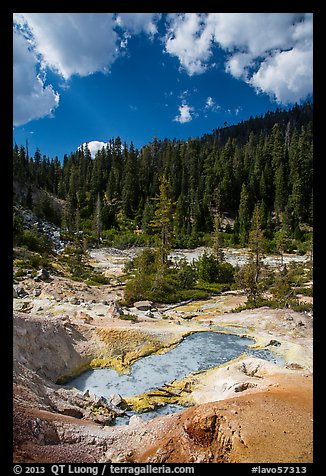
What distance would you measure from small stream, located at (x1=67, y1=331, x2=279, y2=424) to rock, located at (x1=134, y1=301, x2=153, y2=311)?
6580mm

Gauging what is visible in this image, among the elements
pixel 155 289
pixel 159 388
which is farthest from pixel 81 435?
pixel 155 289

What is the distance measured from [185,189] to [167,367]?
68223mm

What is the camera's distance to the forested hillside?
61.5 m

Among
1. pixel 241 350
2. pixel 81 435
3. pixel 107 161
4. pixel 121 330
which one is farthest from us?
pixel 107 161

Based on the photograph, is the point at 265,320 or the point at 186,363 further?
the point at 265,320

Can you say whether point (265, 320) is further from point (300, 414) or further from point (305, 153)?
point (305, 153)

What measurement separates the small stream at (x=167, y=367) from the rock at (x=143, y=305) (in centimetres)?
658

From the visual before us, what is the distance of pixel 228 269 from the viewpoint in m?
29.1

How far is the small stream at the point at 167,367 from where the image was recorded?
1006 centimetres

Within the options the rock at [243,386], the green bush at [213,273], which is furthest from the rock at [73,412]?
the green bush at [213,273]

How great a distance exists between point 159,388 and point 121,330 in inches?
160

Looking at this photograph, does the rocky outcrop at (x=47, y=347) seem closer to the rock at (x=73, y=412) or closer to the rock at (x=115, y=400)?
the rock at (x=73, y=412)

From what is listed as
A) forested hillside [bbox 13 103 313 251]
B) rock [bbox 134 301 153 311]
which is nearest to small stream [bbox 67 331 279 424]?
rock [bbox 134 301 153 311]

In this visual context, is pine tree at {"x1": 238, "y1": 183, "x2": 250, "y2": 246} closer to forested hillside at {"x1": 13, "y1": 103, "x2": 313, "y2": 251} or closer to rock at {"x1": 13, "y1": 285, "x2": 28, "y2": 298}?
forested hillside at {"x1": 13, "y1": 103, "x2": 313, "y2": 251}
